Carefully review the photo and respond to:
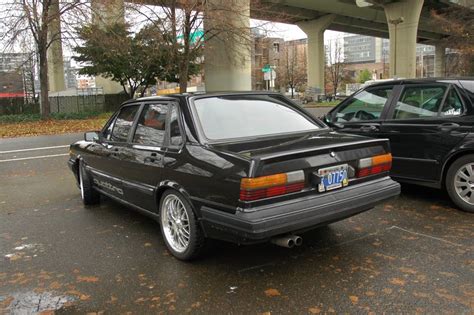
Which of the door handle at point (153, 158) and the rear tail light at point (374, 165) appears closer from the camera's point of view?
the rear tail light at point (374, 165)

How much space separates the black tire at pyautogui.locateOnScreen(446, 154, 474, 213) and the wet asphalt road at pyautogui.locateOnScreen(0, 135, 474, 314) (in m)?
0.15

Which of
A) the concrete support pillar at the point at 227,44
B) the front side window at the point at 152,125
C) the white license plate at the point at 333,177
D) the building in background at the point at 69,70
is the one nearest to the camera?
the white license plate at the point at 333,177

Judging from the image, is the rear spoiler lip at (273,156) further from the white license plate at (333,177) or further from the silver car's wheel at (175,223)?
the silver car's wheel at (175,223)

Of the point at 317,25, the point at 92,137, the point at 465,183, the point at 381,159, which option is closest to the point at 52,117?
the point at 92,137

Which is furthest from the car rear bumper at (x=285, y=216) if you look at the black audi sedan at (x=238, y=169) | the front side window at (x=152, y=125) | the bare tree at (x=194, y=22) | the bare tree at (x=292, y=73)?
the bare tree at (x=292, y=73)

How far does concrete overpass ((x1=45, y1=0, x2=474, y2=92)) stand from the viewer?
2753cm

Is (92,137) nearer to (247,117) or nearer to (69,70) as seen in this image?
(247,117)

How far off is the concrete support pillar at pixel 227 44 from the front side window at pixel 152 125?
21.2 meters

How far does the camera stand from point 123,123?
5.42 meters

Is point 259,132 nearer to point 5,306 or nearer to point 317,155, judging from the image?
point 317,155

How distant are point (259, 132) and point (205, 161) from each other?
810 millimetres

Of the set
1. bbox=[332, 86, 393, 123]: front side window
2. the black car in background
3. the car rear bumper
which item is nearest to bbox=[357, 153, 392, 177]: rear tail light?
the car rear bumper

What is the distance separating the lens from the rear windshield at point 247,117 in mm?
4293

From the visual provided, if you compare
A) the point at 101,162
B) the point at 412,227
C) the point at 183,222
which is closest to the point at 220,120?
the point at 183,222
